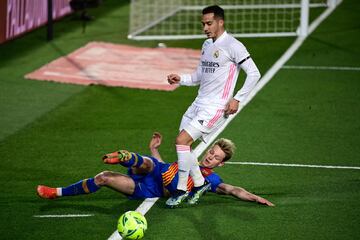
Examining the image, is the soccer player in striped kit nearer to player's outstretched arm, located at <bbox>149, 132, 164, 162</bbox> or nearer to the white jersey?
player's outstretched arm, located at <bbox>149, 132, 164, 162</bbox>

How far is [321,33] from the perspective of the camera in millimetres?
21516

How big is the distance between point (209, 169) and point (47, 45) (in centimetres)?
978

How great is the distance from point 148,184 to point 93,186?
2.19 ft

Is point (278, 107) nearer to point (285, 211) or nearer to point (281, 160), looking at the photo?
point (281, 160)

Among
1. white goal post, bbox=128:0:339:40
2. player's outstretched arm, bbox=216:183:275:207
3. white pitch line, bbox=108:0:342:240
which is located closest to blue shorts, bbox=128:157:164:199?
white pitch line, bbox=108:0:342:240

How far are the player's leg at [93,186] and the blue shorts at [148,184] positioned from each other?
10cm

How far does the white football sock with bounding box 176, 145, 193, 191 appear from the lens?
1045 centimetres

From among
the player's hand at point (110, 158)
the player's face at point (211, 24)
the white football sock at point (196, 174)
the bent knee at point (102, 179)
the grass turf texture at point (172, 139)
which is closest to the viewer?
the player's hand at point (110, 158)

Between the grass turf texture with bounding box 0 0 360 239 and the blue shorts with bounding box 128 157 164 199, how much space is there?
5.0 inches

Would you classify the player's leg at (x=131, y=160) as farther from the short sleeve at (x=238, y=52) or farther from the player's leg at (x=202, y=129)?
the short sleeve at (x=238, y=52)

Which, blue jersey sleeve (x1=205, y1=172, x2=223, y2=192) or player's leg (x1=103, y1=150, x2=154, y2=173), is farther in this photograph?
blue jersey sleeve (x1=205, y1=172, x2=223, y2=192)

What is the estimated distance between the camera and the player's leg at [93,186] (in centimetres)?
1034

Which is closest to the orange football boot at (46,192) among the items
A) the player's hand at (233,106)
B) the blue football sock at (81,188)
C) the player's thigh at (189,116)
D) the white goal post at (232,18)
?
the blue football sock at (81,188)

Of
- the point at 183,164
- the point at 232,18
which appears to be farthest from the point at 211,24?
the point at 232,18
